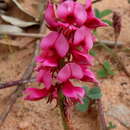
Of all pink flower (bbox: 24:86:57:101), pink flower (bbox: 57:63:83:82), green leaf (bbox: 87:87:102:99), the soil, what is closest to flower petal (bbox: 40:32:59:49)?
pink flower (bbox: 57:63:83:82)

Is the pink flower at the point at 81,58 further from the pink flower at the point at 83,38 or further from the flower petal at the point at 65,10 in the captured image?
the flower petal at the point at 65,10

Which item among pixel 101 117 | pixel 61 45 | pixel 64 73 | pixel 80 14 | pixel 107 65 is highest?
pixel 80 14

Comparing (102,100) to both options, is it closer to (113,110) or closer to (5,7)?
(113,110)

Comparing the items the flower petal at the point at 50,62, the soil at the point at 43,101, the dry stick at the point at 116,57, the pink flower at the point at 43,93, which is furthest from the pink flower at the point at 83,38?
the dry stick at the point at 116,57

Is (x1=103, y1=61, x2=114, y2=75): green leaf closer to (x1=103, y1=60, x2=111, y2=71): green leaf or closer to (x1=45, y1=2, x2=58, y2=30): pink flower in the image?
(x1=103, y1=60, x2=111, y2=71): green leaf

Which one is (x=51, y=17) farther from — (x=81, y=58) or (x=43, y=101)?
(x=43, y=101)

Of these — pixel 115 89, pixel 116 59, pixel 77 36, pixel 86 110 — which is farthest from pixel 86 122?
pixel 77 36

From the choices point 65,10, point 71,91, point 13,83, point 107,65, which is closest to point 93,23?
point 65,10
